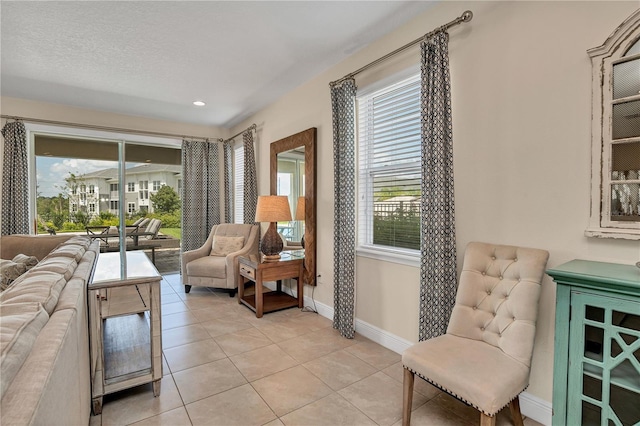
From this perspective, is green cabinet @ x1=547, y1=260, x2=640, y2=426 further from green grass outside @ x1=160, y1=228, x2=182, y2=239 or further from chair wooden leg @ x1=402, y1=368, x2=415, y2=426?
green grass outside @ x1=160, y1=228, x2=182, y2=239

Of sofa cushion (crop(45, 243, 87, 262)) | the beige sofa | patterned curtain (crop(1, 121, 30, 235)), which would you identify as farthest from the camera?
patterned curtain (crop(1, 121, 30, 235))

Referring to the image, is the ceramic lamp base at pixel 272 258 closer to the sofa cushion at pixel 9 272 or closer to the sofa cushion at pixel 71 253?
the sofa cushion at pixel 71 253

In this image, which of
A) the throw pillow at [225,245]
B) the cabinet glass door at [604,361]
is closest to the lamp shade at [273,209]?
the throw pillow at [225,245]

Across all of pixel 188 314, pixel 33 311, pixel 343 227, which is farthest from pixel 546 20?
pixel 188 314

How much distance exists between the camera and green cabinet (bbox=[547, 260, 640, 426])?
1186 millimetres

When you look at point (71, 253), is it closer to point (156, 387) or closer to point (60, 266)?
point (60, 266)

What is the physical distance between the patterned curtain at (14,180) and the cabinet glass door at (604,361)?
5.72 m

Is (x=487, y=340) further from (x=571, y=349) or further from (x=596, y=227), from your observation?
(x=596, y=227)

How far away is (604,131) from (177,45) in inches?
125

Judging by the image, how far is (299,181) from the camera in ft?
12.2

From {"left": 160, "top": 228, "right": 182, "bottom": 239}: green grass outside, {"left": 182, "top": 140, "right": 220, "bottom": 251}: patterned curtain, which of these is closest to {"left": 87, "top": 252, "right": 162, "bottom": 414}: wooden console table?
{"left": 182, "top": 140, "right": 220, "bottom": 251}: patterned curtain

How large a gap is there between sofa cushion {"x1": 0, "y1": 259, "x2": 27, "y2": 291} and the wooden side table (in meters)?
1.89

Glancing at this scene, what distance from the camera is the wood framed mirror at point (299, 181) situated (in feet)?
11.4

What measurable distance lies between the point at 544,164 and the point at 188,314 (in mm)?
3573
